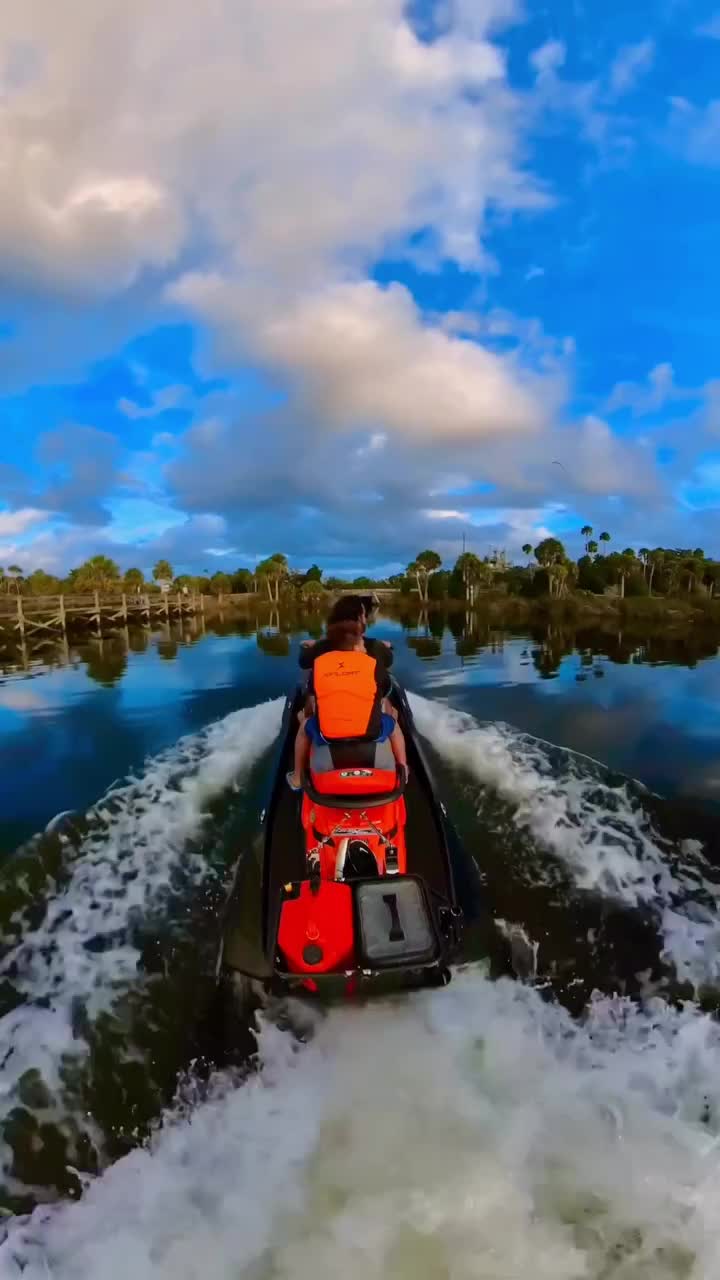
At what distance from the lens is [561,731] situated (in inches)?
401

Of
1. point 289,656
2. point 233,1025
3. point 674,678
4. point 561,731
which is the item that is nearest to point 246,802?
point 233,1025

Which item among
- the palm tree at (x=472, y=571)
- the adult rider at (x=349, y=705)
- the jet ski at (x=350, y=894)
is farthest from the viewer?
the palm tree at (x=472, y=571)

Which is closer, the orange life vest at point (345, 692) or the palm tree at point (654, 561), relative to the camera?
the orange life vest at point (345, 692)

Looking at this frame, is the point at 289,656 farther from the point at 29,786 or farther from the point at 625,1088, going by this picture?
the point at 625,1088

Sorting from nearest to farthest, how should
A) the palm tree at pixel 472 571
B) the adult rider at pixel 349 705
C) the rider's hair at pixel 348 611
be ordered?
the adult rider at pixel 349 705 < the rider's hair at pixel 348 611 < the palm tree at pixel 472 571

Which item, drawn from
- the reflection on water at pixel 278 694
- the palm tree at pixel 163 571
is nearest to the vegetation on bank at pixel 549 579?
the palm tree at pixel 163 571

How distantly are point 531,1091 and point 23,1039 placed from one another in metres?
2.43

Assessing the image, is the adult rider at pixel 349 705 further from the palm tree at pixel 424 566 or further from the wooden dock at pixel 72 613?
the palm tree at pixel 424 566

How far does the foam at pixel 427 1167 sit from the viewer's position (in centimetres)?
237

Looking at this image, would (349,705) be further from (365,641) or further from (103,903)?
(103,903)

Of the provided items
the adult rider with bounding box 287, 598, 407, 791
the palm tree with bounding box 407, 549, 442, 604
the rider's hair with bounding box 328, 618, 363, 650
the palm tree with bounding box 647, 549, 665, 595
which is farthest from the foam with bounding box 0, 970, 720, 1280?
the palm tree with bounding box 407, 549, 442, 604

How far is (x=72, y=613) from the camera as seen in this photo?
35.4 metres

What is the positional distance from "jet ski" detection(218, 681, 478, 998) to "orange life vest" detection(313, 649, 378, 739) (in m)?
0.11

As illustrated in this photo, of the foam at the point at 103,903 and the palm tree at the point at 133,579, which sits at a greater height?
the palm tree at the point at 133,579
